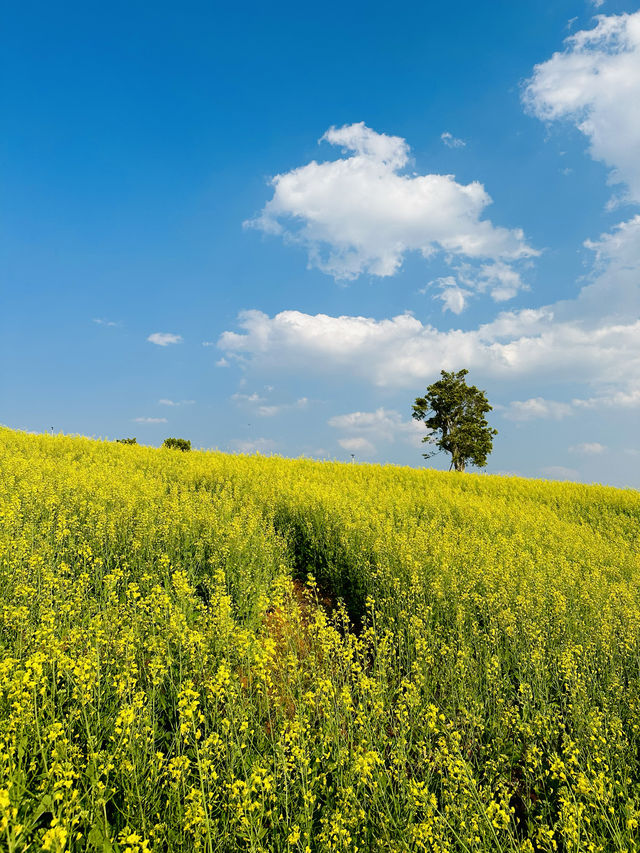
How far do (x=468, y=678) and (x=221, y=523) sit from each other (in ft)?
18.4

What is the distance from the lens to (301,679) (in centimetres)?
529

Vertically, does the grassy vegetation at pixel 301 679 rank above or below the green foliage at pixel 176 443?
below

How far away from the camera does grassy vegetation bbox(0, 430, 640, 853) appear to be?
339cm

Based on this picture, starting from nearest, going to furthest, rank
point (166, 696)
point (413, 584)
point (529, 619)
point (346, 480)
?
point (166, 696) < point (529, 619) < point (413, 584) < point (346, 480)

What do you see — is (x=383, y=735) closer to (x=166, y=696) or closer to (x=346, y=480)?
(x=166, y=696)

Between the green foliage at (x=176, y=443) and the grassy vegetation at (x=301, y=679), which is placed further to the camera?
the green foliage at (x=176, y=443)

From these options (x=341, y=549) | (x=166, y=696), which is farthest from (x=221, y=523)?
(x=166, y=696)

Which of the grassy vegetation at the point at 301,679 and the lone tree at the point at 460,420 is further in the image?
the lone tree at the point at 460,420

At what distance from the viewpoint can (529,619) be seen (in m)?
6.79

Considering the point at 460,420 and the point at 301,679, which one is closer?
the point at 301,679

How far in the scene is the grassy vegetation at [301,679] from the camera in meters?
3.39

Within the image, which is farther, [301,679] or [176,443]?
[176,443]

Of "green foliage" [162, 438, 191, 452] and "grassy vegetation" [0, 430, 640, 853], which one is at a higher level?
"green foliage" [162, 438, 191, 452]

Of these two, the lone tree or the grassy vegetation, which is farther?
the lone tree
